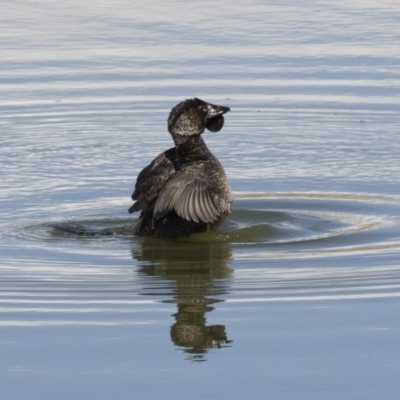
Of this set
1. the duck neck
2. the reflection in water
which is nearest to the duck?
the duck neck

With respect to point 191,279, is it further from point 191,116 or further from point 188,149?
point 191,116

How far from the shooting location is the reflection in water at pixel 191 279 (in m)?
6.70

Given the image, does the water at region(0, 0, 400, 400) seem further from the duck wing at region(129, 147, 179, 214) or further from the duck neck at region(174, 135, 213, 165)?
the duck neck at region(174, 135, 213, 165)

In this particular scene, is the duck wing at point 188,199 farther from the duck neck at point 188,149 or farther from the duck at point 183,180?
the duck neck at point 188,149

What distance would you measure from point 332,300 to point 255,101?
5894 mm

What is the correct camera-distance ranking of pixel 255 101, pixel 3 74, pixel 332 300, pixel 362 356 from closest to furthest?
pixel 362 356
pixel 332 300
pixel 255 101
pixel 3 74

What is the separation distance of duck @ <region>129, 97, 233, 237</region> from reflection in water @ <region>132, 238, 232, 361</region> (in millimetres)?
144

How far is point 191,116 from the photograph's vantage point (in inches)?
373

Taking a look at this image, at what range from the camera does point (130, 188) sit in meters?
10.6

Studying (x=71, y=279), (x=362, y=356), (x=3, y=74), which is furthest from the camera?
(x=3, y=74)

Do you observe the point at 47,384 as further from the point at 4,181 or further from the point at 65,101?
the point at 65,101

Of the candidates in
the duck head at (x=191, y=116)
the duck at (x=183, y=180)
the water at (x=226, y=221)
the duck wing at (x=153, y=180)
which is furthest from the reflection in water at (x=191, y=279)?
the duck head at (x=191, y=116)

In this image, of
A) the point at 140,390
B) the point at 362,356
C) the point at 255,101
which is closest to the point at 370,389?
the point at 362,356

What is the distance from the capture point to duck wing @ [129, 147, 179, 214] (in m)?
9.56
